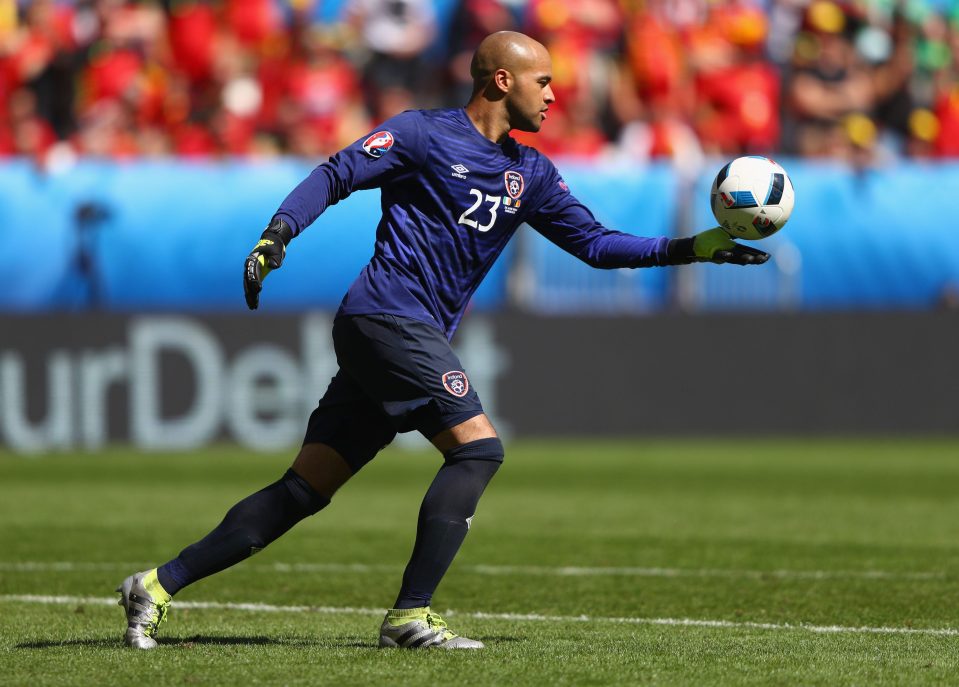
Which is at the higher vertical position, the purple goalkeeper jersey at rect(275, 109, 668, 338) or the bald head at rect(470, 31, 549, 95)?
the bald head at rect(470, 31, 549, 95)

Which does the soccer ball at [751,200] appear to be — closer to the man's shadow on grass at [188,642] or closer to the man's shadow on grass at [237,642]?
the man's shadow on grass at [237,642]

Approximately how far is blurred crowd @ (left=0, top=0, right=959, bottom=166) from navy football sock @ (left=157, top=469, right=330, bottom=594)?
12.1 meters

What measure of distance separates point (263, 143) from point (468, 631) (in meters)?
12.5

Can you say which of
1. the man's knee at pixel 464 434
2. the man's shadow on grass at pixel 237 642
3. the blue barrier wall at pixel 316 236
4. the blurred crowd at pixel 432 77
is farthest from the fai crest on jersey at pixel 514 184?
the blurred crowd at pixel 432 77

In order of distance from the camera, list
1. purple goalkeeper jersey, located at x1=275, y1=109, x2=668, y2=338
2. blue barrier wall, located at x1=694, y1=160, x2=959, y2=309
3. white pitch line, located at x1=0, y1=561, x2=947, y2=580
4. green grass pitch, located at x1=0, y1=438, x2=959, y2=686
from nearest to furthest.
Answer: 1. green grass pitch, located at x1=0, y1=438, x2=959, y2=686
2. purple goalkeeper jersey, located at x1=275, y1=109, x2=668, y2=338
3. white pitch line, located at x1=0, y1=561, x2=947, y2=580
4. blue barrier wall, located at x1=694, y1=160, x2=959, y2=309

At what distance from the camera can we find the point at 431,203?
6.31 metres

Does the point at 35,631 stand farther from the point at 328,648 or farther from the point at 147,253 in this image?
the point at 147,253

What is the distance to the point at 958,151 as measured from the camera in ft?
66.3

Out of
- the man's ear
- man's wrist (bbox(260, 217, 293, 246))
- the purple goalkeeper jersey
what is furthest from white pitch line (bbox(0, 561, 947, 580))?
man's wrist (bbox(260, 217, 293, 246))

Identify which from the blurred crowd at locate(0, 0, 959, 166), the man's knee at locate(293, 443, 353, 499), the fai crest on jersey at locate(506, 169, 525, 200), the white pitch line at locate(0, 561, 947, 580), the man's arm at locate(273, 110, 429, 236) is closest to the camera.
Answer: the man's arm at locate(273, 110, 429, 236)

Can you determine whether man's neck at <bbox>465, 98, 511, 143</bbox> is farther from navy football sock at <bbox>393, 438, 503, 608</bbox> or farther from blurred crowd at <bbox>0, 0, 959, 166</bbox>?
blurred crowd at <bbox>0, 0, 959, 166</bbox>

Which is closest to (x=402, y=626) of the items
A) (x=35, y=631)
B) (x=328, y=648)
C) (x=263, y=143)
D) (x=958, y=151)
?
(x=328, y=648)

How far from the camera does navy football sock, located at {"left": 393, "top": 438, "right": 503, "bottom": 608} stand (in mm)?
6059

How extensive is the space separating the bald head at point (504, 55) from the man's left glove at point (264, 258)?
108cm
